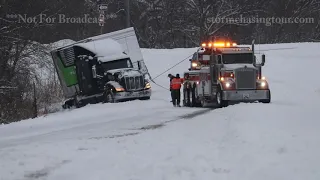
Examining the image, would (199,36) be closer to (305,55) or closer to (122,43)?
(305,55)

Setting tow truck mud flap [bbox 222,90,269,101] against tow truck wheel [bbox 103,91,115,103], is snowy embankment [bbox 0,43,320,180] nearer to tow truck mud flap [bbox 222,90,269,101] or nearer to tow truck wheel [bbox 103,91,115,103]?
tow truck mud flap [bbox 222,90,269,101]

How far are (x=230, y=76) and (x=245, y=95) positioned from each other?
97 centimetres

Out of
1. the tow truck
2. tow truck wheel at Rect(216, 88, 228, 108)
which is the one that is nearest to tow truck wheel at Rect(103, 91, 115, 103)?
the tow truck

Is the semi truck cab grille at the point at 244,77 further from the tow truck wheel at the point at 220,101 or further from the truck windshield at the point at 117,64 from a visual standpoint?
the truck windshield at the point at 117,64

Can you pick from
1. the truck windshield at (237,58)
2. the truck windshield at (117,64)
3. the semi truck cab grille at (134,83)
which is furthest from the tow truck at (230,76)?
the truck windshield at (117,64)

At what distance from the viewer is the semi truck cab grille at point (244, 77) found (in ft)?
67.4

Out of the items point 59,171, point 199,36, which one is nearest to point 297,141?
point 59,171

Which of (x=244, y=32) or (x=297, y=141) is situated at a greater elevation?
(x=244, y=32)

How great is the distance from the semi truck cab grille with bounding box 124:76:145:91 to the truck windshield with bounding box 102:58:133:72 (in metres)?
1.72

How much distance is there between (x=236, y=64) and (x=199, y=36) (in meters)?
34.0

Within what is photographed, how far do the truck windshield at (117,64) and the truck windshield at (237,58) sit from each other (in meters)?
8.38

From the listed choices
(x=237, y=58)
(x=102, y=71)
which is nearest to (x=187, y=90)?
(x=237, y=58)

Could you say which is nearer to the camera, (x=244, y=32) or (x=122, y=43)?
(x=122, y=43)

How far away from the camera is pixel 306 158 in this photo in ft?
28.5
